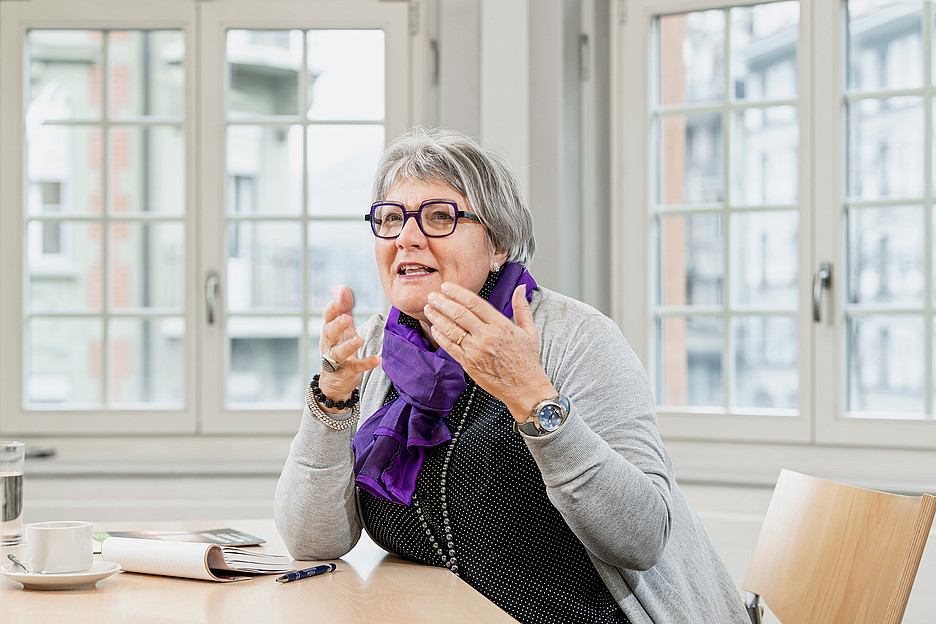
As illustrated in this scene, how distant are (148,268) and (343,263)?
25.5 inches

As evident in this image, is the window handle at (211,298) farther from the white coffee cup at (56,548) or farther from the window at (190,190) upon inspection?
the white coffee cup at (56,548)

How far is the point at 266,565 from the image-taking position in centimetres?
136

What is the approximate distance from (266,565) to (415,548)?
24 cm

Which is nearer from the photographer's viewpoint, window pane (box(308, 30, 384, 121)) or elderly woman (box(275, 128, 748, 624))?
elderly woman (box(275, 128, 748, 624))

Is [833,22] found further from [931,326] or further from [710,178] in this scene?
[931,326]

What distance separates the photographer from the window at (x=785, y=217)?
271 centimetres

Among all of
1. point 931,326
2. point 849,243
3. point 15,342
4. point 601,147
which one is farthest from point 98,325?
point 931,326

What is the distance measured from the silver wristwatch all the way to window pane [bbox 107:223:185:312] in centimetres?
212

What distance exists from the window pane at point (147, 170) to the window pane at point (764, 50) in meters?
1.83

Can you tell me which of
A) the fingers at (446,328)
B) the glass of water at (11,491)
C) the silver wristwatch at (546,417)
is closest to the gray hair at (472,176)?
the fingers at (446,328)

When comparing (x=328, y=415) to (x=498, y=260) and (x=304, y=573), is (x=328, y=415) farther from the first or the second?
(x=498, y=260)

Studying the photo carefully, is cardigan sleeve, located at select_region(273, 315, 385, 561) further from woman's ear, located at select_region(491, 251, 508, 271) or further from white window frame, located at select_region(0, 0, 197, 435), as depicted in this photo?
white window frame, located at select_region(0, 0, 197, 435)

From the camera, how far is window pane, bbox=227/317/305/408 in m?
3.11

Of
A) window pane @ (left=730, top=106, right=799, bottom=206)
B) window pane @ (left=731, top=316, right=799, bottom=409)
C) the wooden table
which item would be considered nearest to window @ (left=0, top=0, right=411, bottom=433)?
window pane @ (left=730, top=106, right=799, bottom=206)
